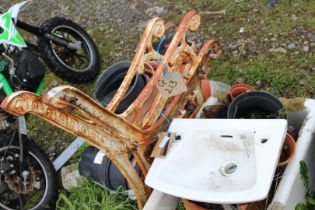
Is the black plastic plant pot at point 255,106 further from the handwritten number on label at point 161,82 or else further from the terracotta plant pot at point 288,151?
the handwritten number on label at point 161,82

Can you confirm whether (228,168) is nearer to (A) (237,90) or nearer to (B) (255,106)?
(B) (255,106)

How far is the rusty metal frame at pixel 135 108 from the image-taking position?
1.61 metres

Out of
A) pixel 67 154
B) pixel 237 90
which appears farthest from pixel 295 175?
pixel 67 154

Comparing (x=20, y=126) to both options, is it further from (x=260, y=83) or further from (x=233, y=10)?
(x=233, y=10)

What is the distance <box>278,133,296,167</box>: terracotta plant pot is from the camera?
1.90 m

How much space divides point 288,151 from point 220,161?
0.31m

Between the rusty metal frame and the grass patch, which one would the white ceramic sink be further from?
the grass patch

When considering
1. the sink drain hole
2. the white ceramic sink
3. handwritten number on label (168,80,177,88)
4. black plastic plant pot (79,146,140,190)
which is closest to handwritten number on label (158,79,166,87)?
handwritten number on label (168,80,177,88)

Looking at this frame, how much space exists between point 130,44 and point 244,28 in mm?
999

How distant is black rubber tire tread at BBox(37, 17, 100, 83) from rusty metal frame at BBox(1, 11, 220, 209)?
1172mm

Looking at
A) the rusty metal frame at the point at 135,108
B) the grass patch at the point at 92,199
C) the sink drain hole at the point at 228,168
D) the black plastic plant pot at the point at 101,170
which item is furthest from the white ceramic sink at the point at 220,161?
the grass patch at the point at 92,199

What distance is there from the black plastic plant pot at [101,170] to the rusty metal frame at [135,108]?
0.25 metres

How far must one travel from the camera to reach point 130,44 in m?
3.72

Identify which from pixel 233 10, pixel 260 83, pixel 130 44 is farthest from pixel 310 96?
pixel 130 44
